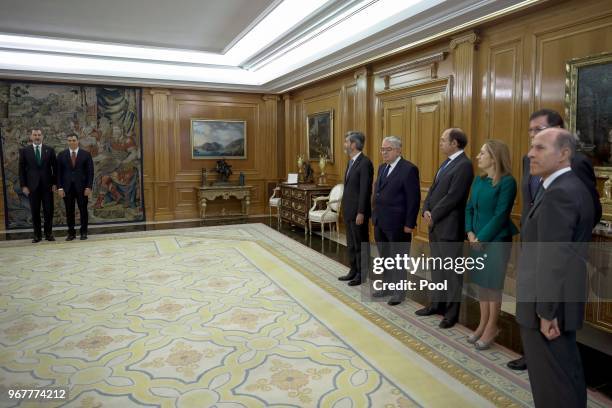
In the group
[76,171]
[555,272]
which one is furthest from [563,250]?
[76,171]

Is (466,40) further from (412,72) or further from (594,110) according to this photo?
(594,110)

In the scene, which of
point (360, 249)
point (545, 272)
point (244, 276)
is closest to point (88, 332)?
point (244, 276)

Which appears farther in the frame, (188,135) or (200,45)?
(188,135)

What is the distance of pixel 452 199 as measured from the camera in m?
3.39

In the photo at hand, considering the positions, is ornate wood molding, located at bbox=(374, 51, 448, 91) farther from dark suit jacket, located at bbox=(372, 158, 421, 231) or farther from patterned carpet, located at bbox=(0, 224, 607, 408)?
patterned carpet, located at bbox=(0, 224, 607, 408)

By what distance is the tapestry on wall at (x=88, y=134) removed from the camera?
27.1ft

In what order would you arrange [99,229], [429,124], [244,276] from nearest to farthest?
1. [244,276]
2. [429,124]
3. [99,229]

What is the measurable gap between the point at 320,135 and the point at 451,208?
215 inches

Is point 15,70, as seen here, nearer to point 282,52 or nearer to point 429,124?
point 282,52

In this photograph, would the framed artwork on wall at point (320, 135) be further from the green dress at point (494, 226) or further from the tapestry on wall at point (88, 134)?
the green dress at point (494, 226)

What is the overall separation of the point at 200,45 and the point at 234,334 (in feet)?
19.0

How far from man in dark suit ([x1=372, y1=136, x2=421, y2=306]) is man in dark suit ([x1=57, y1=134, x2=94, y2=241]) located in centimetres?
536

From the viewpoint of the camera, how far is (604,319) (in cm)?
334

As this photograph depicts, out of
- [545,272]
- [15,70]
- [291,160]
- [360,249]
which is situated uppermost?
[15,70]
